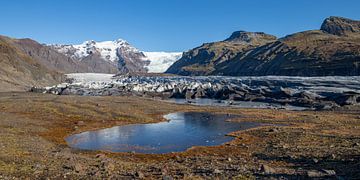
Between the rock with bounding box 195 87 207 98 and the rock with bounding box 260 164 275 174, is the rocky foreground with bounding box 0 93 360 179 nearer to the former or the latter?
the rock with bounding box 260 164 275 174

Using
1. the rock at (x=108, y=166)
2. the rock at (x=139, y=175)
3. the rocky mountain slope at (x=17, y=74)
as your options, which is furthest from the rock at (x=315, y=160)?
the rocky mountain slope at (x=17, y=74)

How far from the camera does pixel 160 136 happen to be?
120 ft

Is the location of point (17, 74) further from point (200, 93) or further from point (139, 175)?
point (139, 175)

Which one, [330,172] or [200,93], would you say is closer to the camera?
[330,172]

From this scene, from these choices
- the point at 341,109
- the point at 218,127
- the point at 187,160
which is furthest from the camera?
the point at 341,109

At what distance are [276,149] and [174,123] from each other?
21.5m

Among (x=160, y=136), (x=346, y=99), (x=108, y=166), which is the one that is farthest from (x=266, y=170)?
(x=346, y=99)

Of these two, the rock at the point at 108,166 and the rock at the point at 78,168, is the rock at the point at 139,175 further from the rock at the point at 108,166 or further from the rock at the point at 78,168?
the rock at the point at 78,168

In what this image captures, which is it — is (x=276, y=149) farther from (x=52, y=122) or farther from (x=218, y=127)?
(x=52, y=122)

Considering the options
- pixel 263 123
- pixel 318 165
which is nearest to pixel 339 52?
pixel 263 123

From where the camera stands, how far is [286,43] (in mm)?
192125

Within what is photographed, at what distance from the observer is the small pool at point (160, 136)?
3098 centimetres

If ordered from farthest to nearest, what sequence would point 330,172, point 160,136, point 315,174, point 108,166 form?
1. point 160,136
2. point 108,166
3. point 330,172
4. point 315,174

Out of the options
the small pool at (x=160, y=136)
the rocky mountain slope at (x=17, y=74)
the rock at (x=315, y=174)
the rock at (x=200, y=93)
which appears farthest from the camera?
the rocky mountain slope at (x=17, y=74)
